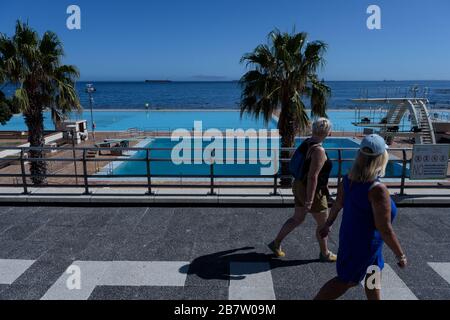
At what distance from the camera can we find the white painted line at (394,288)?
3.18 meters

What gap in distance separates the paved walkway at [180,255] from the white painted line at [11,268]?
0.01m

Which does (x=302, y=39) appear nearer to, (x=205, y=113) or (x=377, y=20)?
(x=377, y=20)

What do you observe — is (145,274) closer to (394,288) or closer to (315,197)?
(315,197)

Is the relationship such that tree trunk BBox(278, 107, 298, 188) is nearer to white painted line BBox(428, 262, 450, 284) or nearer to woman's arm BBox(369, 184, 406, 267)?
white painted line BBox(428, 262, 450, 284)

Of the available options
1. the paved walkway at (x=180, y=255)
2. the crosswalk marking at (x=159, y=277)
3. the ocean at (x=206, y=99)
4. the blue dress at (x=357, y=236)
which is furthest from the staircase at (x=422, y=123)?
the blue dress at (x=357, y=236)

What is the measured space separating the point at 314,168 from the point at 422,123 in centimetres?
2301

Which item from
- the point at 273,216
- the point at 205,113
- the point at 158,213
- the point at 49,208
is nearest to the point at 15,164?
the point at 49,208

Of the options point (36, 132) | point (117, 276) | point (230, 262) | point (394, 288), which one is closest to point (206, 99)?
point (36, 132)

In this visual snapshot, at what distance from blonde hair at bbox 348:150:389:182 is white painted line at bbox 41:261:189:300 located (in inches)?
85.4

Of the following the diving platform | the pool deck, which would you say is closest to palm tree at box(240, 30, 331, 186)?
the pool deck

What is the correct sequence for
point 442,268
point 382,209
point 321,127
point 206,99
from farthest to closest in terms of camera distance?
point 206,99, point 442,268, point 321,127, point 382,209

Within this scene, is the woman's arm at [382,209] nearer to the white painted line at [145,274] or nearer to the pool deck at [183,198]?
the white painted line at [145,274]

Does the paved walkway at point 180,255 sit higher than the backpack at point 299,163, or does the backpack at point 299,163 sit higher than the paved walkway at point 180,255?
the backpack at point 299,163

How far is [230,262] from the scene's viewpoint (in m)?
3.86
